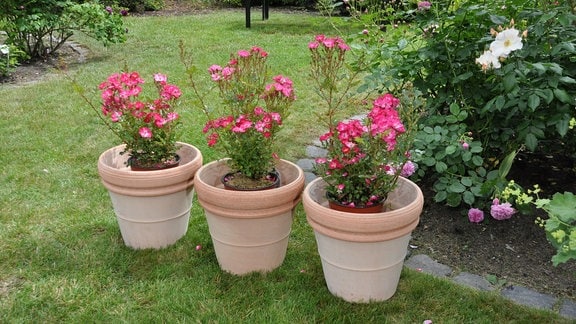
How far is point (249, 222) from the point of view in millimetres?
2232

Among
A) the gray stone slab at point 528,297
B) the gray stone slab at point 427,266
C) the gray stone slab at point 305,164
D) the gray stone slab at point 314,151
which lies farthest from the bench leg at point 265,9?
the gray stone slab at point 528,297

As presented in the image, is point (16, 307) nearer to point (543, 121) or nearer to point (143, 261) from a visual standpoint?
point (143, 261)

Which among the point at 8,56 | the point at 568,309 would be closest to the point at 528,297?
the point at 568,309

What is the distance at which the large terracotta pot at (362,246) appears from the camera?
1.98 metres

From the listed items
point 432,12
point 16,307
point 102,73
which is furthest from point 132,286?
point 102,73

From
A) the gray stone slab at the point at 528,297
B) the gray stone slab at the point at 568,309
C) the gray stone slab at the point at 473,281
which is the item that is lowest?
the gray stone slab at the point at 473,281

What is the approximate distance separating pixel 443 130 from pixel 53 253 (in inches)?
75.8

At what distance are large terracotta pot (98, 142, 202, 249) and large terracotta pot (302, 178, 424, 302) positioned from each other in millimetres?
609

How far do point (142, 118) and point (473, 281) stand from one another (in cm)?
160

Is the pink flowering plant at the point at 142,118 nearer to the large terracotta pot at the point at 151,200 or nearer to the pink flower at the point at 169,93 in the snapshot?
the pink flower at the point at 169,93

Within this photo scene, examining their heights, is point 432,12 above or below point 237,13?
above

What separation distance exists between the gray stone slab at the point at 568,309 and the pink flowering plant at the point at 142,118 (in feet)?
5.82

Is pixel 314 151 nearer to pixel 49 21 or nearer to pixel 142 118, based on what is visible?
pixel 142 118

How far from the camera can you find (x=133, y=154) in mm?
2531
